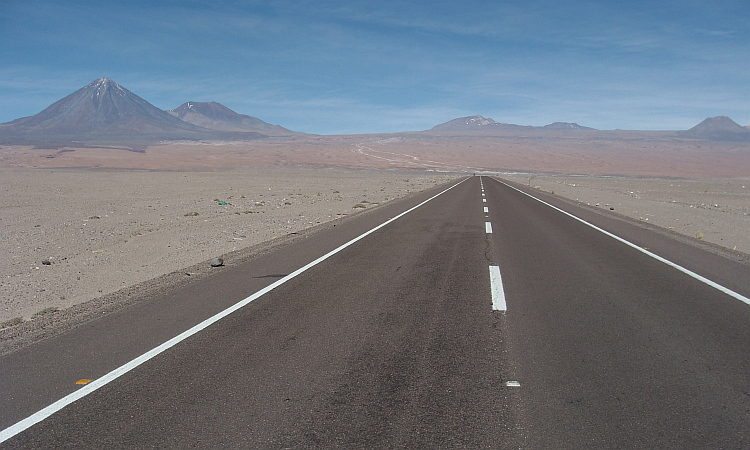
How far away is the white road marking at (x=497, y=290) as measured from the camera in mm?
6387

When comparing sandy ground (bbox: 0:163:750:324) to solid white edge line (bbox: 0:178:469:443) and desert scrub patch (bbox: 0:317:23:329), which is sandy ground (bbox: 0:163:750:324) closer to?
desert scrub patch (bbox: 0:317:23:329)

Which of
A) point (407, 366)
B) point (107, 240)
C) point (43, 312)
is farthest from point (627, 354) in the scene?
point (107, 240)

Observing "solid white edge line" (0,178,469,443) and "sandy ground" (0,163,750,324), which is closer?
"solid white edge line" (0,178,469,443)

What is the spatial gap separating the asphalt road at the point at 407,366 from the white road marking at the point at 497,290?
0.05 metres

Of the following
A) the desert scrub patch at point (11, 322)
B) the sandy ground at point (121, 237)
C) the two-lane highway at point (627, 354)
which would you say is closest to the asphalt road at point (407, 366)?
the two-lane highway at point (627, 354)

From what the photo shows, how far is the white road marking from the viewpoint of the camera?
6.39m

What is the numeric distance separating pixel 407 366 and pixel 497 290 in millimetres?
3195

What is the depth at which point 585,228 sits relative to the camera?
15.0 meters

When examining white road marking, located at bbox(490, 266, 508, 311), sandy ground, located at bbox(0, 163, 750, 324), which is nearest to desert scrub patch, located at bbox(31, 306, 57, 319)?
sandy ground, located at bbox(0, 163, 750, 324)

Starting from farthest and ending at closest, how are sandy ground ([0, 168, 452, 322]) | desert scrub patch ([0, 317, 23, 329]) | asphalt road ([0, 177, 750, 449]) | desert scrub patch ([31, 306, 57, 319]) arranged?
sandy ground ([0, 168, 452, 322]) < desert scrub patch ([31, 306, 57, 319]) < desert scrub patch ([0, 317, 23, 329]) < asphalt road ([0, 177, 750, 449])

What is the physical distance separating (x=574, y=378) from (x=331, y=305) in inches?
125

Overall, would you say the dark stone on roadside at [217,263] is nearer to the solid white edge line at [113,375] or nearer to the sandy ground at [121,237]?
the sandy ground at [121,237]

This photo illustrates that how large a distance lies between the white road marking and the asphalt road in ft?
0.16

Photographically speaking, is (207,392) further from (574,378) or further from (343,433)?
(574,378)
